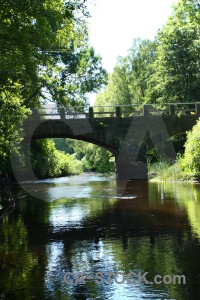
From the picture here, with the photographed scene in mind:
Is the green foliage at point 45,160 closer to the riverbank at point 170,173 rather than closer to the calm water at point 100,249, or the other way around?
the riverbank at point 170,173

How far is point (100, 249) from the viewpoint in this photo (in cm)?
853

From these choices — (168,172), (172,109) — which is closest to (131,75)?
(172,109)

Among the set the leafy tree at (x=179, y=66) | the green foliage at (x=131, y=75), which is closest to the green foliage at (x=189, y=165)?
the leafy tree at (x=179, y=66)

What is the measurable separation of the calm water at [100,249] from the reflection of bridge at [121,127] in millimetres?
15596

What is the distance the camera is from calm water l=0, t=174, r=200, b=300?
242 inches

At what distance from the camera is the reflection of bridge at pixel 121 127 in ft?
99.6

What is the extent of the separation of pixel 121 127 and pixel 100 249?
22728mm

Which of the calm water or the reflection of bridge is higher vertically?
the reflection of bridge

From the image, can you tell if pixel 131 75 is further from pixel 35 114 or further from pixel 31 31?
pixel 31 31

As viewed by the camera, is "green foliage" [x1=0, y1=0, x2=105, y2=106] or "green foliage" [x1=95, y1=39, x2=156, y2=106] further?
"green foliage" [x1=95, y1=39, x2=156, y2=106]

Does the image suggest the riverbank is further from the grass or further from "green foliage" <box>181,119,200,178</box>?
"green foliage" <box>181,119,200,178</box>

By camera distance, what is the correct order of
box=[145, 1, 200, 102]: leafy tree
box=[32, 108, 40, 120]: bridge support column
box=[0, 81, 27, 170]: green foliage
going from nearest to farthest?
box=[0, 81, 27, 170]: green foliage
box=[32, 108, 40, 120]: bridge support column
box=[145, 1, 200, 102]: leafy tree

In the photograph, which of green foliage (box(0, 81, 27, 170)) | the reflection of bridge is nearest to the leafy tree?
the reflection of bridge

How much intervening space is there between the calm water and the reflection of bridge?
1560 cm
